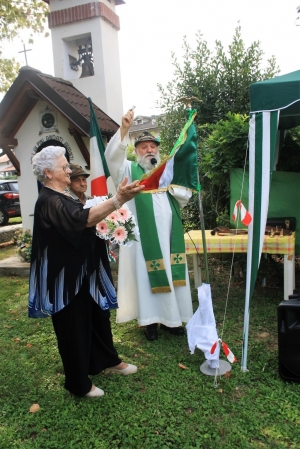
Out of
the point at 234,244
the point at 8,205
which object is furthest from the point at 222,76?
the point at 8,205

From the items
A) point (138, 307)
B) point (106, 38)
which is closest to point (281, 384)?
point (138, 307)

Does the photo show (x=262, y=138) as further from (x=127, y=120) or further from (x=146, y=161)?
(x=146, y=161)

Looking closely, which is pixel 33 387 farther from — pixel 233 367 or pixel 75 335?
pixel 233 367

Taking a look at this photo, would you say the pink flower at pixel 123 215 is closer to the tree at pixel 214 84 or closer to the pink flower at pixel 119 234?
the pink flower at pixel 119 234

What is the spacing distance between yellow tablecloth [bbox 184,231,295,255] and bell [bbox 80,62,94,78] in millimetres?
4425

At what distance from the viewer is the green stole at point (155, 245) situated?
3453mm

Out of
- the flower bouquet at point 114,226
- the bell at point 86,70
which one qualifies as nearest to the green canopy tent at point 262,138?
the flower bouquet at point 114,226

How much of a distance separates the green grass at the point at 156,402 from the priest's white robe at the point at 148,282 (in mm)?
271

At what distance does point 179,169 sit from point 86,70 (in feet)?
15.9

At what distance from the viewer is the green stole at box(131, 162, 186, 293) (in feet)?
11.3

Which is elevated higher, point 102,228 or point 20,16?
point 20,16

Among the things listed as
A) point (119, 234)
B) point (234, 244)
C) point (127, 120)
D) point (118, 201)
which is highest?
point (127, 120)

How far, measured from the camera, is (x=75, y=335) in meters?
2.54

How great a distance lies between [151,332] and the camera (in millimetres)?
3670
